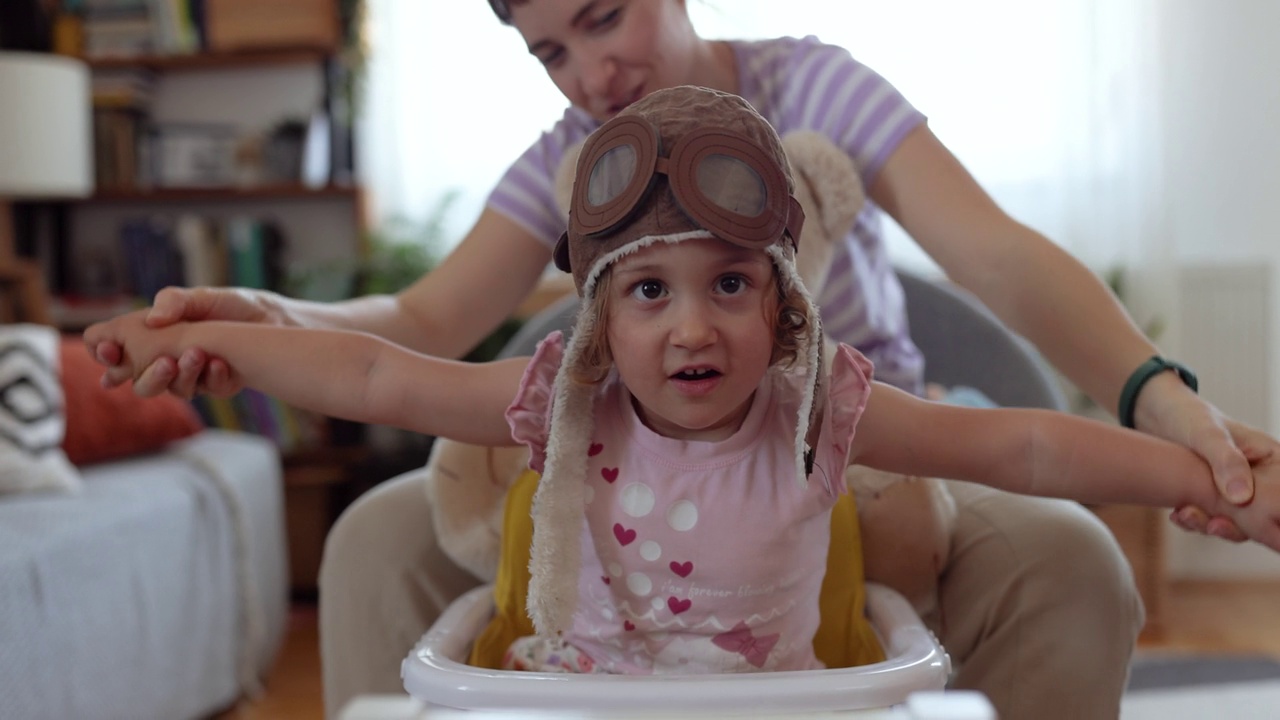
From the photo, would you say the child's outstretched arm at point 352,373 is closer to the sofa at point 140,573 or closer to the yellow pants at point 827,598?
the yellow pants at point 827,598

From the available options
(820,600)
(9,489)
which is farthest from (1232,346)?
(9,489)

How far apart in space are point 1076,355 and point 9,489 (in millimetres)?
1729

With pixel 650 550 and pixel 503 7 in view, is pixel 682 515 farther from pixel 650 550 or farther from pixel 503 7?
pixel 503 7

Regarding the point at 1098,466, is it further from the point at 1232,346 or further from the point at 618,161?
the point at 1232,346

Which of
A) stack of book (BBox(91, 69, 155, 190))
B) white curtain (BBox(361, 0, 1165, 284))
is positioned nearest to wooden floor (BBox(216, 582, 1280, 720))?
white curtain (BBox(361, 0, 1165, 284))

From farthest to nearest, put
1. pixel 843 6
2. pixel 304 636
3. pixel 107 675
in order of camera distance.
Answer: pixel 304 636, pixel 843 6, pixel 107 675

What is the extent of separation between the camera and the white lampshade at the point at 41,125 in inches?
100

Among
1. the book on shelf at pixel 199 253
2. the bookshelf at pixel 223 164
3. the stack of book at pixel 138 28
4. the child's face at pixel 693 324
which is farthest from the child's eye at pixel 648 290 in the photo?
the stack of book at pixel 138 28

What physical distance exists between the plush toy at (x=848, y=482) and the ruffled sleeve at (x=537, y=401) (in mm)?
219

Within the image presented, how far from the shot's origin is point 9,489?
6.16ft

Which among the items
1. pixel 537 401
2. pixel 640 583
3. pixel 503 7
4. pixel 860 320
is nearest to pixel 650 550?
pixel 640 583

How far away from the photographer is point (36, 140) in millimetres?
2586

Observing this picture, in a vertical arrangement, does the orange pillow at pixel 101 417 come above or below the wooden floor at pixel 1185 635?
above

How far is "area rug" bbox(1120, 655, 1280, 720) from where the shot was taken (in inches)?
76.5
